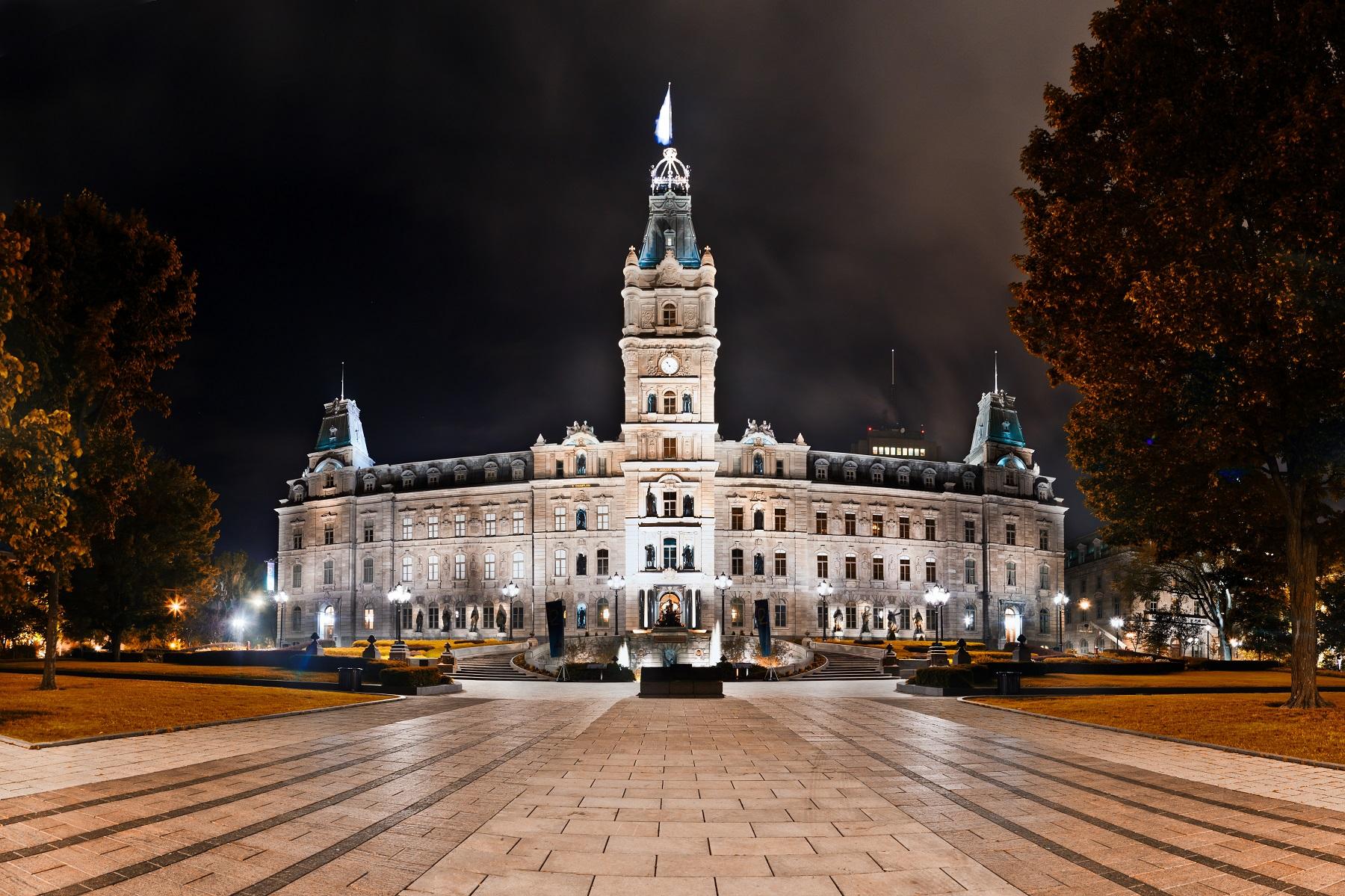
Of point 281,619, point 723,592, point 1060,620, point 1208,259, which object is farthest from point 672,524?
point 1208,259

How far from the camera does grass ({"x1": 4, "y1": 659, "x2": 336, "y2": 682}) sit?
38.8 metres

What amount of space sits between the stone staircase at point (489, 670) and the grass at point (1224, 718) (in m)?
26.0

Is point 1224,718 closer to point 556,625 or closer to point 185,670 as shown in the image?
point 556,625

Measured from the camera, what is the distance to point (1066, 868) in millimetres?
9414

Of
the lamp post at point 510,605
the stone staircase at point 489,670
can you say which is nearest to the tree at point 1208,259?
the stone staircase at point 489,670

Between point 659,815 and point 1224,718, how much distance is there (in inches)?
637

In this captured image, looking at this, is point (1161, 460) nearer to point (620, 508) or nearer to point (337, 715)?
point (337, 715)

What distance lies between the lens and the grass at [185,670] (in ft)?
127

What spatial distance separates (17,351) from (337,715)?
39.9 ft

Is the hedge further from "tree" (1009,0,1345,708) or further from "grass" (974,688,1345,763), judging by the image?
"tree" (1009,0,1345,708)

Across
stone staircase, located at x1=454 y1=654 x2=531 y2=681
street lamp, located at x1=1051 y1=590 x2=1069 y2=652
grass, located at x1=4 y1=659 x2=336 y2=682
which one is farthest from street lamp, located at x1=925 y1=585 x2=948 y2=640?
grass, located at x1=4 y1=659 x2=336 y2=682

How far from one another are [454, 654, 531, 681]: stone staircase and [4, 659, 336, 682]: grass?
7.67 m

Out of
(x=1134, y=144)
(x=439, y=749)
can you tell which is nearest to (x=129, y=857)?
(x=439, y=749)

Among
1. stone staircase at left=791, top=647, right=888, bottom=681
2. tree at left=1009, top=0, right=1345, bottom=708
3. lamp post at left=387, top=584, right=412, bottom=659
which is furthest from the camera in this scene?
stone staircase at left=791, top=647, right=888, bottom=681
